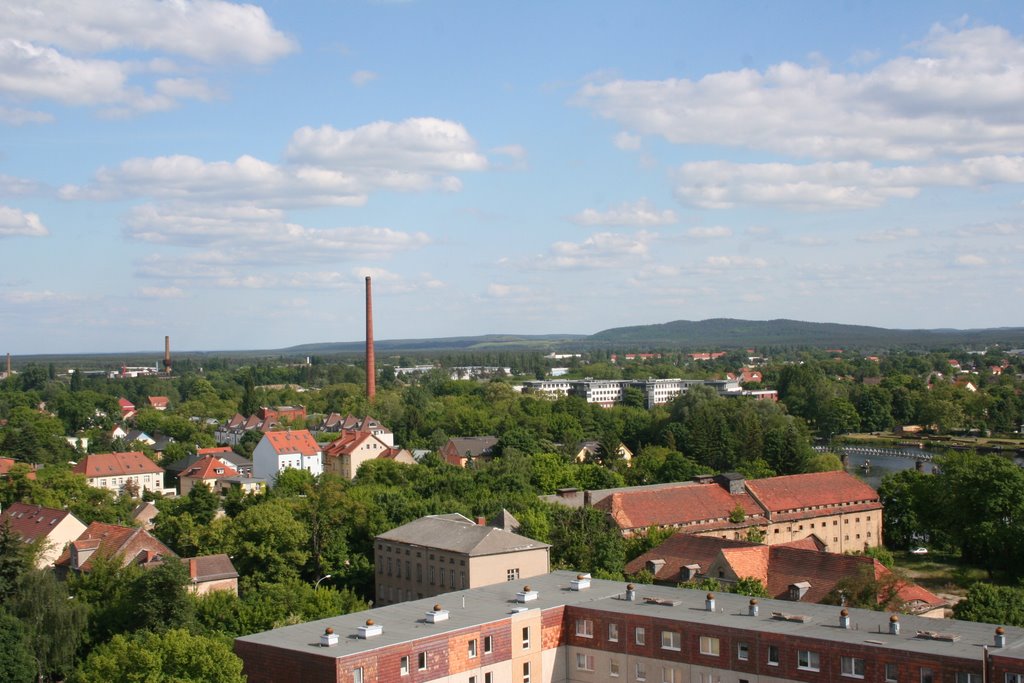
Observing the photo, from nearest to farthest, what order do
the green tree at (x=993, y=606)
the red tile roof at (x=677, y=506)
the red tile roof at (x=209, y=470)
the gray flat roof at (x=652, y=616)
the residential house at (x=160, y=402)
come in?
the gray flat roof at (x=652, y=616) < the green tree at (x=993, y=606) < the red tile roof at (x=677, y=506) < the red tile roof at (x=209, y=470) < the residential house at (x=160, y=402)

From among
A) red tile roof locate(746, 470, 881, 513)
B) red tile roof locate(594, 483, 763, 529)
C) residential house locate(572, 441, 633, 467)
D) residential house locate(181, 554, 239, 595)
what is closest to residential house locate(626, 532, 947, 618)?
red tile roof locate(594, 483, 763, 529)

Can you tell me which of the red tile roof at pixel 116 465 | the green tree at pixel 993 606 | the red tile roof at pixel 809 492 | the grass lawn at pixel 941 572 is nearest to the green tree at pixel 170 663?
the green tree at pixel 993 606

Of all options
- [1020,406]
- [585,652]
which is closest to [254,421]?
[1020,406]

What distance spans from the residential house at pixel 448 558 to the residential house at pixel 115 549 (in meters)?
8.59

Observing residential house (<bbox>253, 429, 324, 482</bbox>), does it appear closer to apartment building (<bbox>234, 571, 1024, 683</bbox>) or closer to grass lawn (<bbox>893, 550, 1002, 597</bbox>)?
grass lawn (<bbox>893, 550, 1002, 597</bbox>)

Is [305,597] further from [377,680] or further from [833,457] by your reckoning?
[833,457]

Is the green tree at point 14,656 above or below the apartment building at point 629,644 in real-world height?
below

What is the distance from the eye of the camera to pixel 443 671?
→ 27.4m

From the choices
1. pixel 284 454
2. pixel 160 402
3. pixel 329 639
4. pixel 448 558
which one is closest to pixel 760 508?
pixel 448 558

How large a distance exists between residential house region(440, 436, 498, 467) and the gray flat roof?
5793 cm

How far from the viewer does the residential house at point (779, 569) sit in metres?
38.0

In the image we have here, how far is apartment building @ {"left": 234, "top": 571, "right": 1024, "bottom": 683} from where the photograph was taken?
25234mm

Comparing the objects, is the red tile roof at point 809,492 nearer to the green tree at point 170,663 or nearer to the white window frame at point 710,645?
the white window frame at point 710,645

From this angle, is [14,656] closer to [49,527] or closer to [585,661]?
[585,661]
